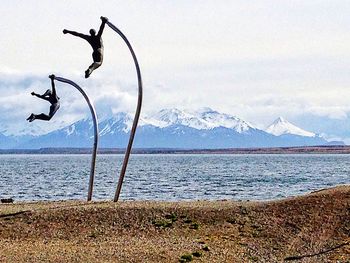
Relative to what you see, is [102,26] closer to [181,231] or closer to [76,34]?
[76,34]

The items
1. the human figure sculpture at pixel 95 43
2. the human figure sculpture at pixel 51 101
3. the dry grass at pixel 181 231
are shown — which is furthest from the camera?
the human figure sculpture at pixel 51 101

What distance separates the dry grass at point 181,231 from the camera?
2602 centimetres

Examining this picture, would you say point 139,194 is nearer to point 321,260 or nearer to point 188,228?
point 188,228

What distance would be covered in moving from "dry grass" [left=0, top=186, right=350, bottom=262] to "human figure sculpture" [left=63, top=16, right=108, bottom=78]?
634cm

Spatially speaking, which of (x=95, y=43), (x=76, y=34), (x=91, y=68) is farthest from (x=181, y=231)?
(x=76, y=34)

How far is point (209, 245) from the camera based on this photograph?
2741 cm

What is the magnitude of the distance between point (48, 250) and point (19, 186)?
2390 inches

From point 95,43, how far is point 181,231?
9.22 m

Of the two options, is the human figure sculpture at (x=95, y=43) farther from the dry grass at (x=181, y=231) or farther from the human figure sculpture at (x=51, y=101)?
the dry grass at (x=181, y=231)

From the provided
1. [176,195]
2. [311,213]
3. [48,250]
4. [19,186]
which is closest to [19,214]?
[48,250]

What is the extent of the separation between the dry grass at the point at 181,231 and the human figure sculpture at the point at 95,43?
250 inches

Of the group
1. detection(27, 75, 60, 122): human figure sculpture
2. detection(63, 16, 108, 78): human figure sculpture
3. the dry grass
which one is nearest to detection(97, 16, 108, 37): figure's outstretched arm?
detection(63, 16, 108, 78): human figure sculpture

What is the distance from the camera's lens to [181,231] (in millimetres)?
29484

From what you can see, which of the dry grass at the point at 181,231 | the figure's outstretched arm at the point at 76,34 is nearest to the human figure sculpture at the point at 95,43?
the figure's outstretched arm at the point at 76,34
